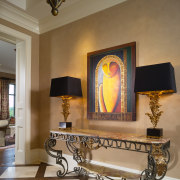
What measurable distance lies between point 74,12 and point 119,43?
112 cm

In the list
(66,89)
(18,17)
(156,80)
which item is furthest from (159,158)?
(18,17)

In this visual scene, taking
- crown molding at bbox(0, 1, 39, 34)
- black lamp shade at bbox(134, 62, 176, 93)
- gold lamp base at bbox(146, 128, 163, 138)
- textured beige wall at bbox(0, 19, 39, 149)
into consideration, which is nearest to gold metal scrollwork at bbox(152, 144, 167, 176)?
gold lamp base at bbox(146, 128, 163, 138)

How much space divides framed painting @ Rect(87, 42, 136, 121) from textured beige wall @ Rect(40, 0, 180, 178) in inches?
3.8

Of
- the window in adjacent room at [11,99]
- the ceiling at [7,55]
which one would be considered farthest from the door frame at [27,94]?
the window in adjacent room at [11,99]

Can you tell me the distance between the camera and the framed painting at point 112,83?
8.91 ft

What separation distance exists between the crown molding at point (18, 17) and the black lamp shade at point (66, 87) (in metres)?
1.51

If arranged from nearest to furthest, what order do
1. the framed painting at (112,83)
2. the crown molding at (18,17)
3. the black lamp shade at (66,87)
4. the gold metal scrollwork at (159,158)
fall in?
the gold metal scrollwork at (159,158)
the framed painting at (112,83)
the black lamp shade at (66,87)
the crown molding at (18,17)

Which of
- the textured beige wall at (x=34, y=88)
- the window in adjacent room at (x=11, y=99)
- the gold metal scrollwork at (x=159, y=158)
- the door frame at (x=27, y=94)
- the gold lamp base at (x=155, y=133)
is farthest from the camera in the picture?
the window in adjacent room at (x=11, y=99)

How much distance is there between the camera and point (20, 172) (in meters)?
3.21

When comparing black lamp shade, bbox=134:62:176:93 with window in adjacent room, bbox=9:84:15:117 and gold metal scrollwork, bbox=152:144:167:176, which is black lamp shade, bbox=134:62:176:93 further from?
window in adjacent room, bbox=9:84:15:117

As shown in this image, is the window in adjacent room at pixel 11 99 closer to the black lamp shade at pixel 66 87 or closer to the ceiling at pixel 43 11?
the ceiling at pixel 43 11

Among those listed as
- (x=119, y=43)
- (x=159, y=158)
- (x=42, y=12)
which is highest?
(x=42, y=12)

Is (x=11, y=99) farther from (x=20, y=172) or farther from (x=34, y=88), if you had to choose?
(x=20, y=172)

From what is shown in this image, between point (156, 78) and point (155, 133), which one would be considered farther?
point (155, 133)
